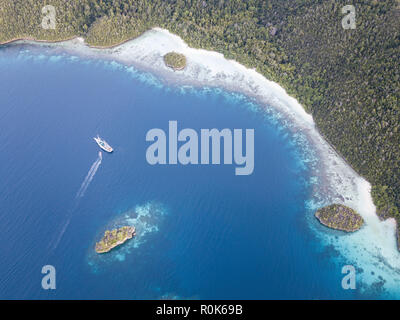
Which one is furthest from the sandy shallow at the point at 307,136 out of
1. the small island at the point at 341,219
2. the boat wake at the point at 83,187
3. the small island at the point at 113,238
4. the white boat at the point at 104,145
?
the small island at the point at 113,238

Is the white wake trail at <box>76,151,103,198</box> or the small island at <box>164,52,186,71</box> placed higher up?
the small island at <box>164,52,186,71</box>

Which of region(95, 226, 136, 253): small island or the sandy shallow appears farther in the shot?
the sandy shallow

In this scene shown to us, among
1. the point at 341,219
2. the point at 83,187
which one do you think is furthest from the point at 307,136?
the point at 83,187

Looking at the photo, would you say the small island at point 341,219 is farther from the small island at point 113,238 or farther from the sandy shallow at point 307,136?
the small island at point 113,238

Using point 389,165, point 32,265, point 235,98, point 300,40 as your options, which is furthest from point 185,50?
Result: point 32,265

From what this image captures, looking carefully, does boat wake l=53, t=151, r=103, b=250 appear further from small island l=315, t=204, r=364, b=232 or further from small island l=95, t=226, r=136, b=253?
small island l=315, t=204, r=364, b=232

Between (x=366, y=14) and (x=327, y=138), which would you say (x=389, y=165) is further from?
(x=366, y=14)

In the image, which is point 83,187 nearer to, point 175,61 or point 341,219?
point 175,61

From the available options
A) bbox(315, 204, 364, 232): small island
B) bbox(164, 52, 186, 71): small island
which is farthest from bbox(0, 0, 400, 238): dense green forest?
bbox(164, 52, 186, 71): small island
